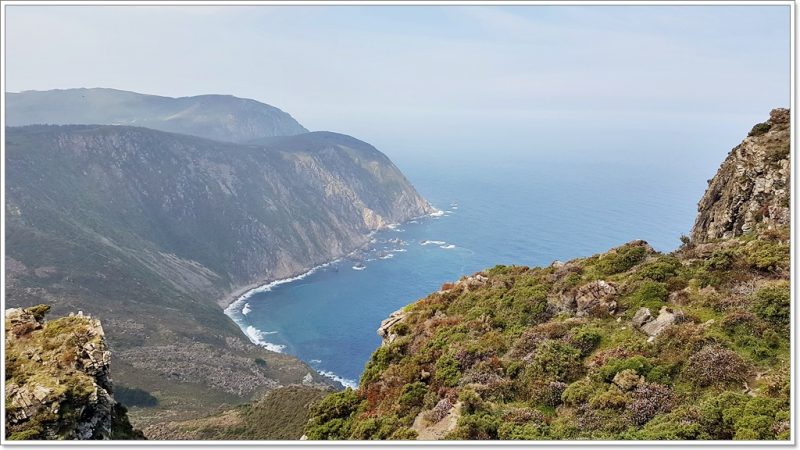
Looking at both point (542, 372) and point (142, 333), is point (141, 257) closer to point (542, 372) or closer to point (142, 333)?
point (142, 333)

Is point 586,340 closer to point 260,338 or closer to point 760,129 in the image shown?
point 760,129

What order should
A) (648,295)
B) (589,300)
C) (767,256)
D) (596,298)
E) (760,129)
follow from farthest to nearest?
(760,129) → (589,300) → (596,298) → (648,295) → (767,256)

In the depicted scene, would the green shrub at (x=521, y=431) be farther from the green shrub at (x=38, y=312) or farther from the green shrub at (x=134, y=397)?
the green shrub at (x=134, y=397)

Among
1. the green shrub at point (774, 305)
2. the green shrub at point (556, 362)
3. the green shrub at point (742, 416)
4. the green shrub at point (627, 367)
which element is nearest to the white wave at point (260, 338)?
the green shrub at point (556, 362)

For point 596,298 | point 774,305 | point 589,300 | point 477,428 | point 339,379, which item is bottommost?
point 339,379

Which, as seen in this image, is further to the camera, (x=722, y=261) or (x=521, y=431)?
(x=722, y=261)

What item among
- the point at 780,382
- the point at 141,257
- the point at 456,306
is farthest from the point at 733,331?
the point at 141,257

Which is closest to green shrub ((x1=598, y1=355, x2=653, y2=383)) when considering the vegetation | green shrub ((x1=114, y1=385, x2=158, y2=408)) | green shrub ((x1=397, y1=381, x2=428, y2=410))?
the vegetation

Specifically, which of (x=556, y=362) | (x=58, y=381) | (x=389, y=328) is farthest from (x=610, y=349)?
(x=58, y=381)
